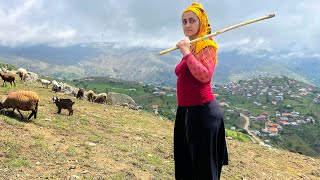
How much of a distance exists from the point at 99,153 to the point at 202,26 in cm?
762

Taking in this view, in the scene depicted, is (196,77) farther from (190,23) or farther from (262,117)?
(262,117)

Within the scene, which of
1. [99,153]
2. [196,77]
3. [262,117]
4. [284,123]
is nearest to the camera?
[196,77]

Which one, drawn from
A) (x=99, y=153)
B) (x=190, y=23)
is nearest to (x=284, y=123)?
(x=99, y=153)

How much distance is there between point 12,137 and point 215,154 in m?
8.13

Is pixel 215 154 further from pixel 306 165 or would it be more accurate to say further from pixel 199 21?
pixel 306 165

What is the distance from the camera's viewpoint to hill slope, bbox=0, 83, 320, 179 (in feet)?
29.5

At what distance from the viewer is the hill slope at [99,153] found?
29.5ft

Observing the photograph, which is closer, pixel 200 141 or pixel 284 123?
pixel 200 141

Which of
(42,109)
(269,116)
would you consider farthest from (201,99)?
(269,116)

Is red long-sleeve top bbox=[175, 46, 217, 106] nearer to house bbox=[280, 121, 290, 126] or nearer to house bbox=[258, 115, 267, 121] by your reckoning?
house bbox=[280, 121, 290, 126]

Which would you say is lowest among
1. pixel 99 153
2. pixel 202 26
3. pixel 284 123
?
pixel 284 123

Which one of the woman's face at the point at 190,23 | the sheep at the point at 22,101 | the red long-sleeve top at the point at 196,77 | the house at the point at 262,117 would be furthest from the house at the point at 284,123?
the woman's face at the point at 190,23

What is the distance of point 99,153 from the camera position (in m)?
10.9

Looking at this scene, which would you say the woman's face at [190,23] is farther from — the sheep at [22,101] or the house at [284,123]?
the house at [284,123]
